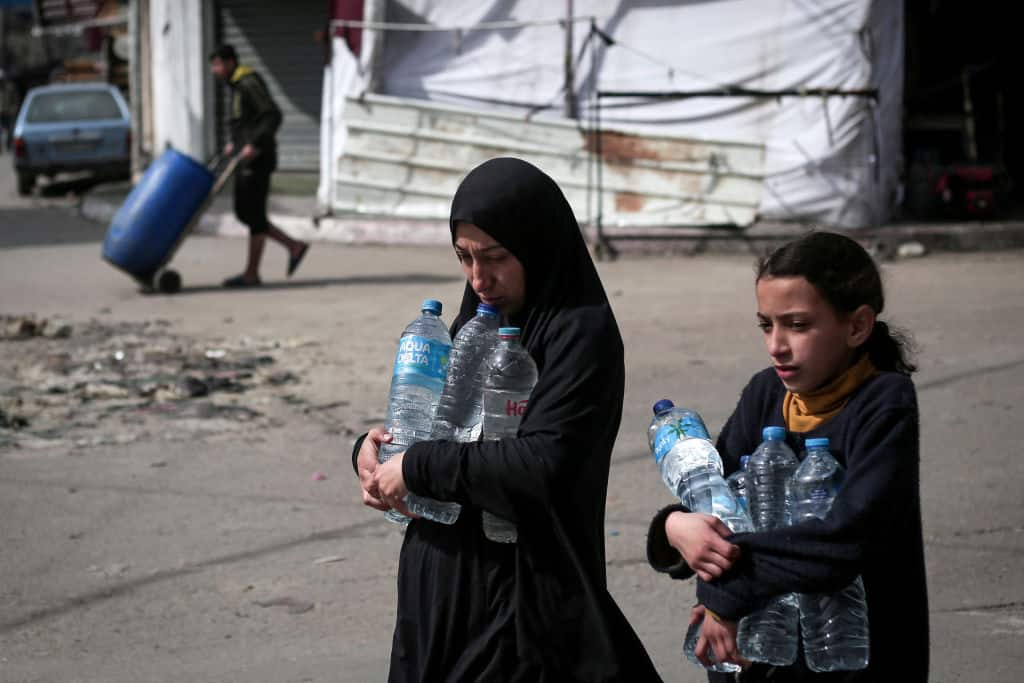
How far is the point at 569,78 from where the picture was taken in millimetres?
13078

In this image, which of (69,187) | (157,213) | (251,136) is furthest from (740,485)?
(69,187)

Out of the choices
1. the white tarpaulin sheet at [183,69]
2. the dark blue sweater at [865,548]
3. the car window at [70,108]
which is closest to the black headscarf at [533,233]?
the dark blue sweater at [865,548]

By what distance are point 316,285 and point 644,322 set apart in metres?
3.31

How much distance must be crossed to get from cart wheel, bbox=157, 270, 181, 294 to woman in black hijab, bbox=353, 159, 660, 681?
8.24 m

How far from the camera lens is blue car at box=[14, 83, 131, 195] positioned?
65.7ft

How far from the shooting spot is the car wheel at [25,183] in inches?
813

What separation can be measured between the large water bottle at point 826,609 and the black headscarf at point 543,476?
0.38m

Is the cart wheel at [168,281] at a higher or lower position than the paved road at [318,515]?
lower

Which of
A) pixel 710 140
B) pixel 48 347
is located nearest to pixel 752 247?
pixel 710 140

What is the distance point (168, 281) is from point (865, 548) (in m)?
8.97

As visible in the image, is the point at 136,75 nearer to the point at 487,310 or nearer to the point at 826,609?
the point at 487,310

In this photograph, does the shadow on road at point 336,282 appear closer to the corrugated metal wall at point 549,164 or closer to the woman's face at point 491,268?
the corrugated metal wall at point 549,164

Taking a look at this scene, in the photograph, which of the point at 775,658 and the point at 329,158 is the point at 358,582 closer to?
the point at 775,658

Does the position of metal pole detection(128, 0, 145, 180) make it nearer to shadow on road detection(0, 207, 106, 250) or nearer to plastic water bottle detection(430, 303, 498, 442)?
shadow on road detection(0, 207, 106, 250)
